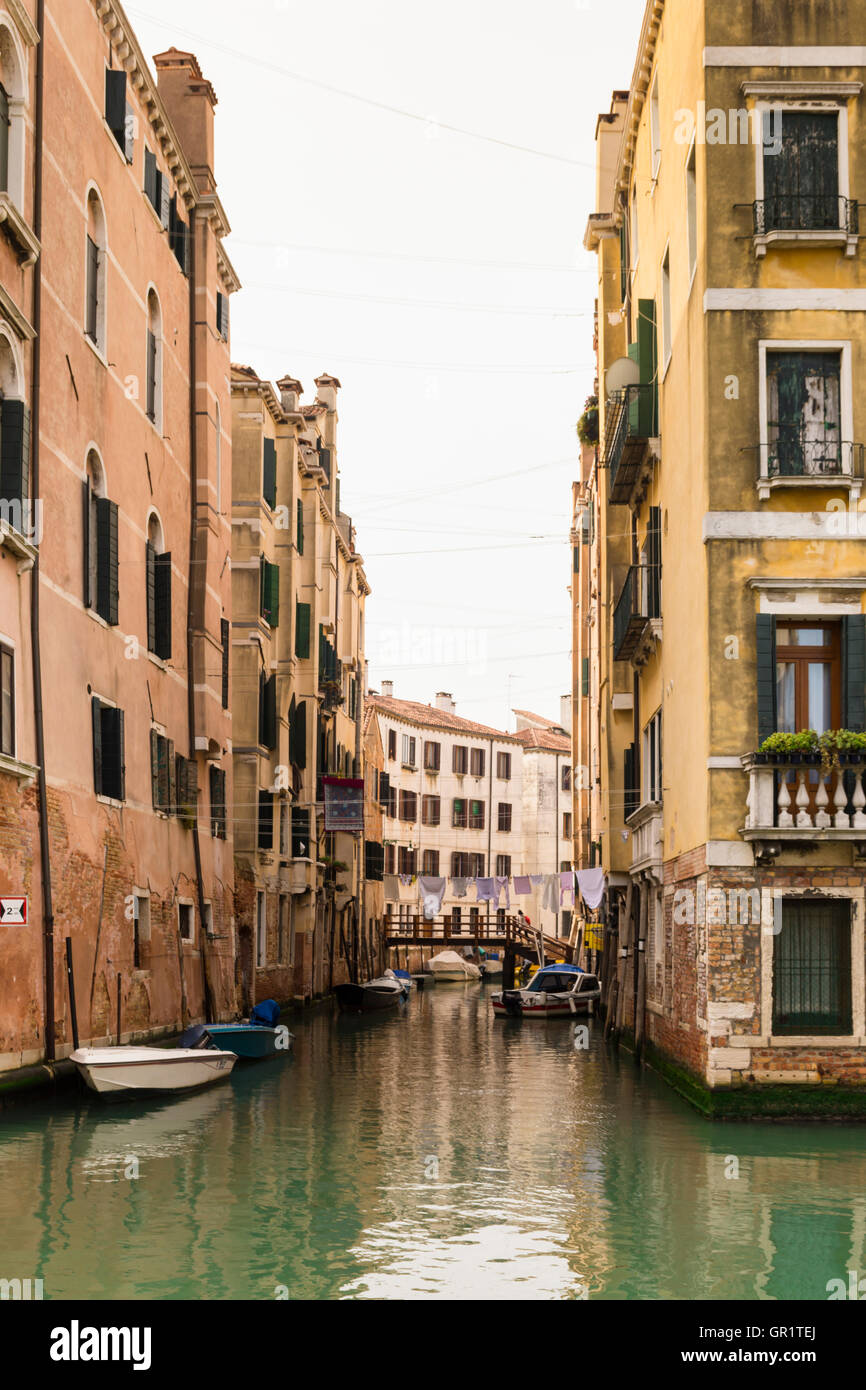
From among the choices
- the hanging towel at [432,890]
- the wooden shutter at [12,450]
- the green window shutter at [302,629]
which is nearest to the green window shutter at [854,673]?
the wooden shutter at [12,450]

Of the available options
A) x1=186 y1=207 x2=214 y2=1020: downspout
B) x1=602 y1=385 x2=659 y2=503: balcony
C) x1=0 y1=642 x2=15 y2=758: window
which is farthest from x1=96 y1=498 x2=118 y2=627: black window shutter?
x1=602 y1=385 x2=659 y2=503: balcony

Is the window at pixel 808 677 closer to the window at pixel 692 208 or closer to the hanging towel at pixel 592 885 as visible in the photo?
the window at pixel 692 208

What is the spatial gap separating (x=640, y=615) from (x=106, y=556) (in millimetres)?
7335

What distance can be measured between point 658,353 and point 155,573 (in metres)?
8.90

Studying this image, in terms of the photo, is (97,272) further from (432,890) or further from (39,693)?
(432,890)

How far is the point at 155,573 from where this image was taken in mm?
27359

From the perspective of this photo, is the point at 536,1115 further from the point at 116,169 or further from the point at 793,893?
the point at 116,169

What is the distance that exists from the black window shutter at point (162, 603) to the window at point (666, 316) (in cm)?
901

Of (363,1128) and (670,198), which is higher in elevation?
(670,198)

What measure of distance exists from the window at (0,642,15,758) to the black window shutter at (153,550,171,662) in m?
8.17

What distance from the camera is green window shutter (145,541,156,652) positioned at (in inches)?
1053

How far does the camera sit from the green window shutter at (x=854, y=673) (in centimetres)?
1805
